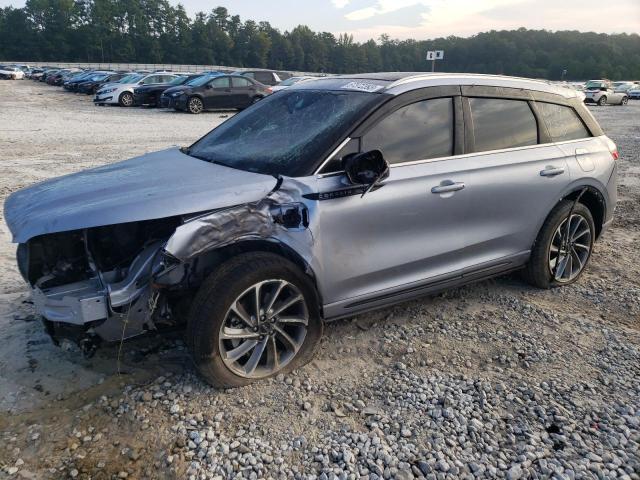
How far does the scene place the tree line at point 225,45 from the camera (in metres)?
100

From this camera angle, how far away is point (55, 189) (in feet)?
10.7

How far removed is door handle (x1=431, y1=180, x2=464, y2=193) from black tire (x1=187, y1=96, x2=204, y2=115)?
1886cm

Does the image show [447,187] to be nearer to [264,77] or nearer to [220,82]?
[220,82]

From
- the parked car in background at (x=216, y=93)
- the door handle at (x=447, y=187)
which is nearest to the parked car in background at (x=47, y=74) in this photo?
the parked car in background at (x=216, y=93)

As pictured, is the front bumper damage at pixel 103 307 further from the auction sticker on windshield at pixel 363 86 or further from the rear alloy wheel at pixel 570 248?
the rear alloy wheel at pixel 570 248

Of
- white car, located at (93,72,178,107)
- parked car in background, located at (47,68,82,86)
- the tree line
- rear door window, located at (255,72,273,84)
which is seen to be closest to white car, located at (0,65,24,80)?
parked car in background, located at (47,68,82,86)

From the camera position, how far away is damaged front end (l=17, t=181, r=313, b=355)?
2.80 meters

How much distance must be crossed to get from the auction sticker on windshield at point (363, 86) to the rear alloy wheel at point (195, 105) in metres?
18.3

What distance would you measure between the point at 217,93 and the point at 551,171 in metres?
18.9

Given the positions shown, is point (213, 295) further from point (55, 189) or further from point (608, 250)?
point (608, 250)

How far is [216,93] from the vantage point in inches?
837

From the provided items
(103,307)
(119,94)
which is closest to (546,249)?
(103,307)

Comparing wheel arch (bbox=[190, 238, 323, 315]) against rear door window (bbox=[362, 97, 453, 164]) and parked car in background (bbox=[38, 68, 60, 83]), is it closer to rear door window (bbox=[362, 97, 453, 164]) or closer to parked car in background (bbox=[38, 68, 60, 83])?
rear door window (bbox=[362, 97, 453, 164])

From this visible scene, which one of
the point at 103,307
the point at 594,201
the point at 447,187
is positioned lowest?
the point at 103,307
